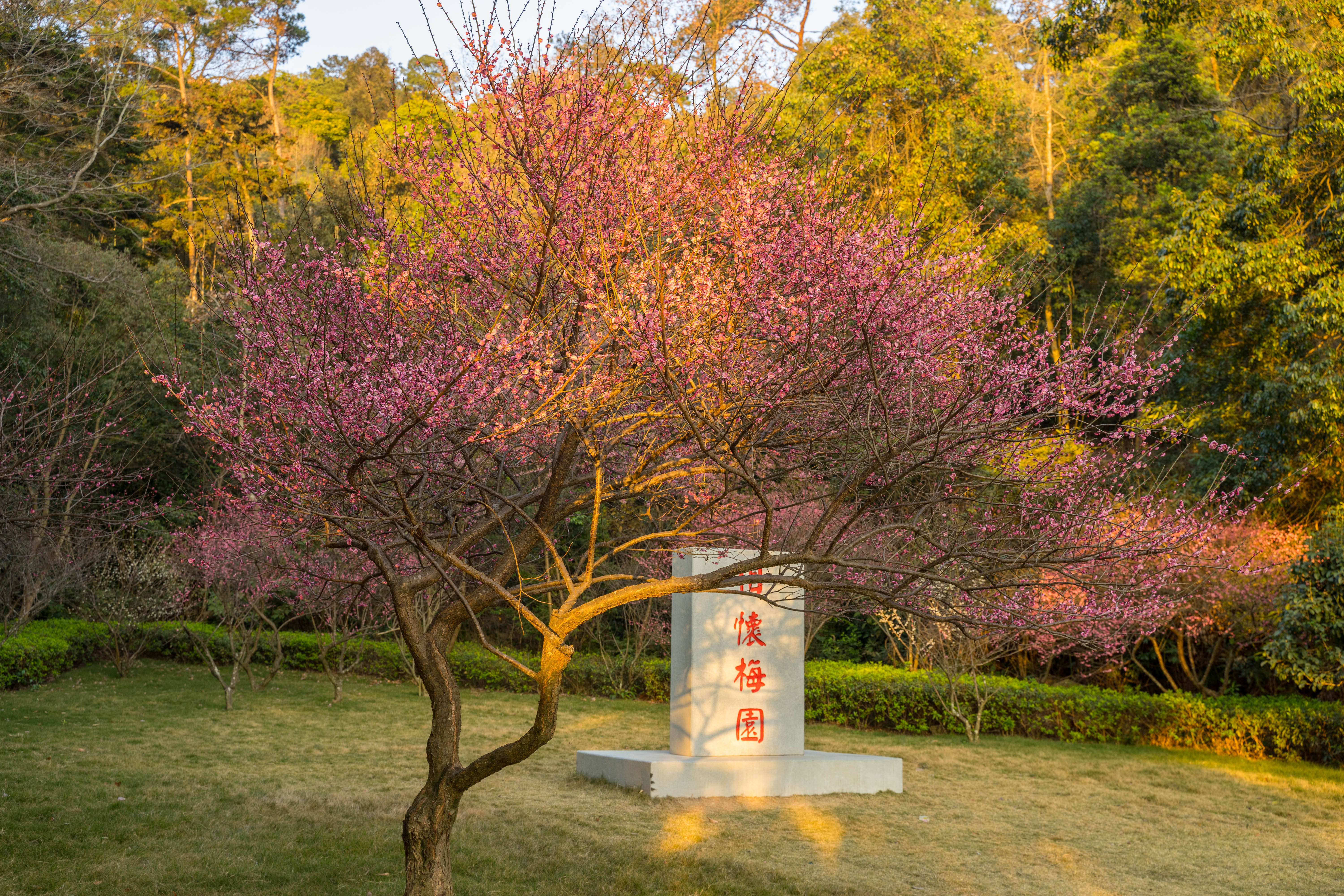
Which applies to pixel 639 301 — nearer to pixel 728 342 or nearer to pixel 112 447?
pixel 728 342

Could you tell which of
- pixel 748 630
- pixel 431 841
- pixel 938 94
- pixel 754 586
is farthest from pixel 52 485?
pixel 938 94

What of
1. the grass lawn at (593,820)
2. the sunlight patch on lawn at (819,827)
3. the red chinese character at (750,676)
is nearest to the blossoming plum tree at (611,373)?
the grass lawn at (593,820)

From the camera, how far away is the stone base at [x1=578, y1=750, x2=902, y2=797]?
8289 millimetres

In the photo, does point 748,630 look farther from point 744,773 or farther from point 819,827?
point 819,827

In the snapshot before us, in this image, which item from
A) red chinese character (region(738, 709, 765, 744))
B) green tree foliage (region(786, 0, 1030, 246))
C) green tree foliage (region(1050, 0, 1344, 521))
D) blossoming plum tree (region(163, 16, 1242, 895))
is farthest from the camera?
green tree foliage (region(786, 0, 1030, 246))

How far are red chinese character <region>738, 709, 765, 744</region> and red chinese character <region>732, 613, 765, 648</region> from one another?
1.84ft

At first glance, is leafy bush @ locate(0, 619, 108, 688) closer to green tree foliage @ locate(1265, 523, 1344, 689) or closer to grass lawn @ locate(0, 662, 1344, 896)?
grass lawn @ locate(0, 662, 1344, 896)

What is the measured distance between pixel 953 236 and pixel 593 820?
4.71 m

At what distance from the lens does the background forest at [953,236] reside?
723 cm

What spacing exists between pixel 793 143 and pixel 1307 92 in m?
10.4

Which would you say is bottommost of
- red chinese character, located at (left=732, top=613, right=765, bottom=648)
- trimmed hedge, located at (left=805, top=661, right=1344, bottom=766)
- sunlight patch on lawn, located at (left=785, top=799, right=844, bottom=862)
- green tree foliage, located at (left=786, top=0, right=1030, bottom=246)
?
trimmed hedge, located at (left=805, top=661, right=1344, bottom=766)

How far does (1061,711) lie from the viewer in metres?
13.0

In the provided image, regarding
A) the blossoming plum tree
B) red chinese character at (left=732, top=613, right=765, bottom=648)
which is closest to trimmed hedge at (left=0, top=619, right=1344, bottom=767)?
red chinese character at (left=732, top=613, right=765, bottom=648)

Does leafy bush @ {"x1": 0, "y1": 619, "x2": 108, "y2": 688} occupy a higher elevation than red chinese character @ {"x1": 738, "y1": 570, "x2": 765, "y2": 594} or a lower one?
lower
